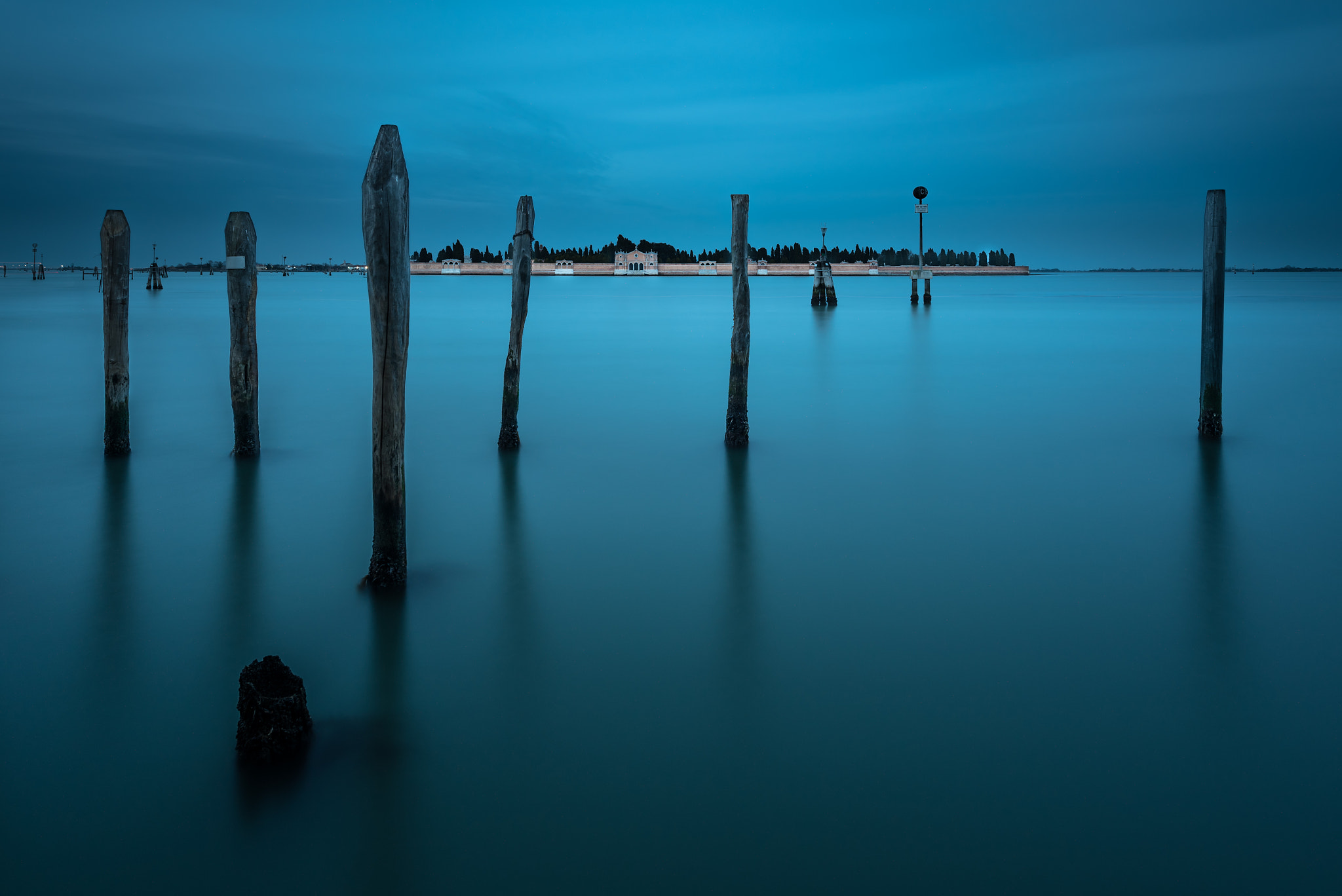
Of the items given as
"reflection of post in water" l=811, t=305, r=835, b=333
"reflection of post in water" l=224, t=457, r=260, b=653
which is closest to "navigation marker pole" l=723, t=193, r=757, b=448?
"reflection of post in water" l=224, t=457, r=260, b=653

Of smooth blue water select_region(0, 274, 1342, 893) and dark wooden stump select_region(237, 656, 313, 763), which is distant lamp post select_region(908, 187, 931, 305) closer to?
smooth blue water select_region(0, 274, 1342, 893)

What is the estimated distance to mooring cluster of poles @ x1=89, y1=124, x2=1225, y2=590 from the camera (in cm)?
489

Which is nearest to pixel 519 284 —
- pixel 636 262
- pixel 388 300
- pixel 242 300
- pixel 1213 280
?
pixel 242 300

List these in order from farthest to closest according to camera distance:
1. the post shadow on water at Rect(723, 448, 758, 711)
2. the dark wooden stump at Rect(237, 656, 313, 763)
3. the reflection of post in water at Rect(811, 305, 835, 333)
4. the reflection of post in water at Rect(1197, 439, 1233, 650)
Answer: the reflection of post in water at Rect(811, 305, 835, 333)
the reflection of post in water at Rect(1197, 439, 1233, 650)
the post shadow on water at Rect(723, 448, 758, 711)
the dark wooden stump at Rect(237, 656, 313, 763)

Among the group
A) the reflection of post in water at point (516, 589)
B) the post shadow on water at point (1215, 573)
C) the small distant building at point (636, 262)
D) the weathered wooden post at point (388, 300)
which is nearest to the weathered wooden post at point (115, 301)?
the reflection of post in water at point (516, 589)

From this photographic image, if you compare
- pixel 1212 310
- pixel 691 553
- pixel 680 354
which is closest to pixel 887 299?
pixel 680 354

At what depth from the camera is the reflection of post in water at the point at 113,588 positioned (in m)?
4.33

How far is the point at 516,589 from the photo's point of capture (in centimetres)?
543

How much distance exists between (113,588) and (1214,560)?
640 cm

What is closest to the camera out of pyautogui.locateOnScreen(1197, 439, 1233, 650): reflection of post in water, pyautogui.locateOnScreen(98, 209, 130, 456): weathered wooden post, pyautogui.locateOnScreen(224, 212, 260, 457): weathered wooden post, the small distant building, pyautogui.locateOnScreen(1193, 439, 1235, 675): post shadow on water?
pyautogui.locateOnScreen(1193, 439, 1235, 675): post shadow on water

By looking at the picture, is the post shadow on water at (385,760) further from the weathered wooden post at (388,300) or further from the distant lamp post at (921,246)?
the distant lamp post at (921,246)

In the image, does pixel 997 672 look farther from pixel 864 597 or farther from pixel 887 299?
pixel 887 299

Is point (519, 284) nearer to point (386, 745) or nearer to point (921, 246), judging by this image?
point (386, 745)

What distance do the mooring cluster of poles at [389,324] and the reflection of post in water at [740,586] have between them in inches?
65.7
